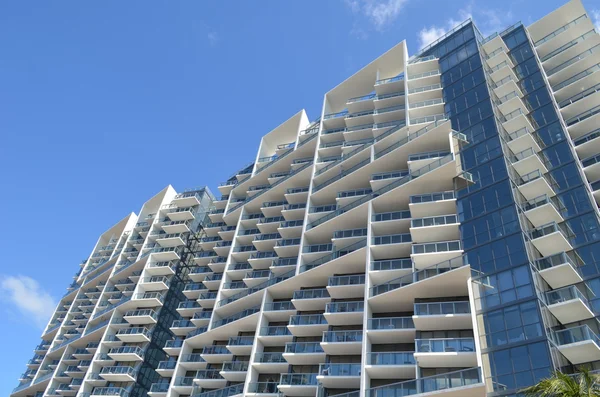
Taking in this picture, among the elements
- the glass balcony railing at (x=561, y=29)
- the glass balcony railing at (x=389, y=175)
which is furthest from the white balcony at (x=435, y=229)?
the glass balcony railing at (x=561, y=29)

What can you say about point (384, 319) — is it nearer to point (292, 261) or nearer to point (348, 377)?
point (348, 377)

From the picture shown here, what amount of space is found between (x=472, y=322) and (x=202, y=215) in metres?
48.9

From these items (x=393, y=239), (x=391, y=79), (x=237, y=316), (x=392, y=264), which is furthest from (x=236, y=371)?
(x=391, y=79)

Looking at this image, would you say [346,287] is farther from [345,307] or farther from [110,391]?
[110,391]

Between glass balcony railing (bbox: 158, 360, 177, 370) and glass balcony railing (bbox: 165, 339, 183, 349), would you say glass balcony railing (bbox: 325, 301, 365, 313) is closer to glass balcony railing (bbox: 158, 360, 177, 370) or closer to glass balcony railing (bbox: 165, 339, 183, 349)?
glass balcony railing (bbox: 165, 339, 183, 349)

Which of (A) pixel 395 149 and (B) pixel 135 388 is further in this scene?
(B) pixel 135 388

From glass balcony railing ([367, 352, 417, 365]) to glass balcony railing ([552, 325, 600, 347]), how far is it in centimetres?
892

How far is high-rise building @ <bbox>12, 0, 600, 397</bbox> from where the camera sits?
101 ft

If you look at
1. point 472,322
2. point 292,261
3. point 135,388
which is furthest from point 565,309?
point 135,388

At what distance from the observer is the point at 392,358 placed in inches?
1273

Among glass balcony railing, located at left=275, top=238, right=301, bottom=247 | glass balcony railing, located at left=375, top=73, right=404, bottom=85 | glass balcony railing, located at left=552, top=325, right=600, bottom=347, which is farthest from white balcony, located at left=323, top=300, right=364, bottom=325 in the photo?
glass balcony railing, located at left=375, top=73, right=404, bottom=85

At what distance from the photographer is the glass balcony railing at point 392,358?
32031mm

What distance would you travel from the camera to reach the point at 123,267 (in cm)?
7106

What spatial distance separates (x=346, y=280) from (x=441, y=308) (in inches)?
384
